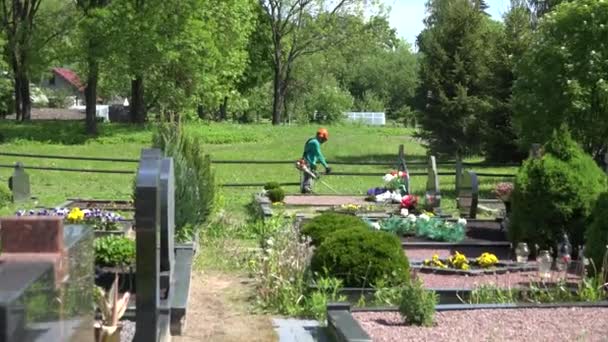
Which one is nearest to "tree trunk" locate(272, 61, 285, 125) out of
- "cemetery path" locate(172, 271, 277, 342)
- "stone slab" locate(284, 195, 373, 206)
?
"stone slab" locate(284, 195, 373, 206)

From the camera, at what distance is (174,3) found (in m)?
40.5

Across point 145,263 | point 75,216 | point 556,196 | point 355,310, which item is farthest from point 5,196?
point 145,263

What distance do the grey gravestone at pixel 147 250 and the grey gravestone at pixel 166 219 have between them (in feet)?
→ 4.73

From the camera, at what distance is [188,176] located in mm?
13172

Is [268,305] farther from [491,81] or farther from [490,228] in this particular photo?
[491,81]

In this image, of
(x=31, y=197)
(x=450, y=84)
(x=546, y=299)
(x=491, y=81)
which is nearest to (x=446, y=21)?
(x=450, y=84)

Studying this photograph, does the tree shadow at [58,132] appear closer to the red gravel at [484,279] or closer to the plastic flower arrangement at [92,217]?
the plastic flower arrangement at [92,217]

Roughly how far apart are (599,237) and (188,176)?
573 centimetres

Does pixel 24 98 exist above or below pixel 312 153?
above

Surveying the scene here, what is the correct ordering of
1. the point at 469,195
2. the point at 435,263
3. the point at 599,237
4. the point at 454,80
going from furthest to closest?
the point at 454,80 < the point at 469,195 < the point at 435,263 < the point at 599,237

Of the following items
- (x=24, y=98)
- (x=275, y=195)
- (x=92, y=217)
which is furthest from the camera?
(x=24, y=98)

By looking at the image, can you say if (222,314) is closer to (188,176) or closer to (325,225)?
(325,225)

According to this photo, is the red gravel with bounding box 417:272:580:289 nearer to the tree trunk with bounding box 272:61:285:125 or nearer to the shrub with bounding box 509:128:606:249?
the shrub with bounding box 509:128:606:249

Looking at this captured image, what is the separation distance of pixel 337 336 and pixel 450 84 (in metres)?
30.3
